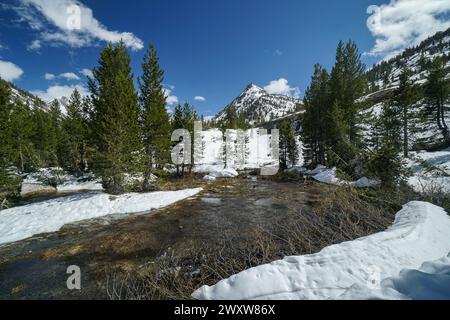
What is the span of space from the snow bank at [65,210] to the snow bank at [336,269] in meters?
11.8

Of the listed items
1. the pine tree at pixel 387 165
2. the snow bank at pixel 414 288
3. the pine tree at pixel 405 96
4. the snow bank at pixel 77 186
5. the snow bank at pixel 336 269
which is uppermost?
the pine tree at pixel 405 96

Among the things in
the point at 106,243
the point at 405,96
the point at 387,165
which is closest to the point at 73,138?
the point at 106,243

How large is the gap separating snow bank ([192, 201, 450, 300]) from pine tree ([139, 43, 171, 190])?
1756cm

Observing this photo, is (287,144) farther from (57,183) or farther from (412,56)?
(412,56)

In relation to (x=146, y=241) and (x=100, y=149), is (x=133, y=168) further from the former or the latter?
(x=146, y=241)

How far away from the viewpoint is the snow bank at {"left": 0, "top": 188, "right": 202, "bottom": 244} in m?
11.0

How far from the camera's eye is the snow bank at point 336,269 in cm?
411

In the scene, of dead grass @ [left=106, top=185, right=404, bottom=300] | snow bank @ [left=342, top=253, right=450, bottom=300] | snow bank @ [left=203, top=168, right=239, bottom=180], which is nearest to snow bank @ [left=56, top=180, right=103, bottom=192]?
dead grass @ [left=106, top=185, right=404, bottom=300]

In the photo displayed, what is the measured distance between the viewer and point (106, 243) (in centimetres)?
942

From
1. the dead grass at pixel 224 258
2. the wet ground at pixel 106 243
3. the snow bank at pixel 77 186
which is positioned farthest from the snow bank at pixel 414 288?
the snow bank at pixel 77 186

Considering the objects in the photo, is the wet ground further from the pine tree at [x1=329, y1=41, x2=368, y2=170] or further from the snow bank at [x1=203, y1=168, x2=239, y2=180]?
the snow bank at [x1=203, y1=168, x2=239, y2=180]

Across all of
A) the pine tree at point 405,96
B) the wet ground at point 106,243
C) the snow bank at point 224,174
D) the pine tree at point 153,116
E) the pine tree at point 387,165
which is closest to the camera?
the wet ground at point 106,243

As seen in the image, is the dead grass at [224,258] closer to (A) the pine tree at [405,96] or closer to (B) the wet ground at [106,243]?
(B) the wet ground at [106,243]
